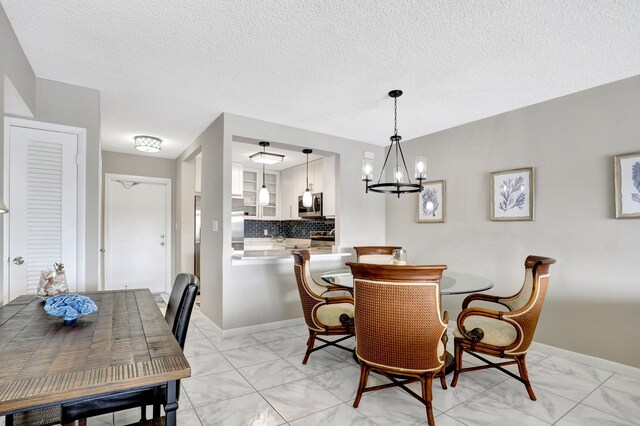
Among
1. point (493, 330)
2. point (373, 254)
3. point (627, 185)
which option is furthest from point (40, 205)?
point (627, 185)

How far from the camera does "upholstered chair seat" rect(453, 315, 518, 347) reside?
233cm

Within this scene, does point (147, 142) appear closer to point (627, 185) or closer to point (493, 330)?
point (493, 330)

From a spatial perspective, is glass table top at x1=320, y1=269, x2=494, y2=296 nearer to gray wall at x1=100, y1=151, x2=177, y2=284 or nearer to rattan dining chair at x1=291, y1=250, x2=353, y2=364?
rattan dining chair at x1=291, y1=250, x2=353, y2=364

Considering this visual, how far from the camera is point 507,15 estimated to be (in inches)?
76.4

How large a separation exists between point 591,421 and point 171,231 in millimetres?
5670

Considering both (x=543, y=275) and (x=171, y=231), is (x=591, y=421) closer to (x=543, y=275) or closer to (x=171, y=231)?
(x=543, y=275)

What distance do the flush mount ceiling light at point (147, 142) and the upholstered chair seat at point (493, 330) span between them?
4.25 m

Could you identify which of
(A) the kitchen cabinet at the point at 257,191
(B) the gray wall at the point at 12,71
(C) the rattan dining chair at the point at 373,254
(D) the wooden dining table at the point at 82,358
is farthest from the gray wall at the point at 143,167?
(D) the wooden dining table at the point at 82,358

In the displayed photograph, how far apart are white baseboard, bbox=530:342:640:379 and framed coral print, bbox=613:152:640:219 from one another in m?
1.19

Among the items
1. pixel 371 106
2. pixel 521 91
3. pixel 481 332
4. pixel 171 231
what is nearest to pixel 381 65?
pixel 371 106

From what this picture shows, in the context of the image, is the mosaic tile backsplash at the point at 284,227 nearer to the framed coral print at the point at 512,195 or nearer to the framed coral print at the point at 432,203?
the framed coral print at the point at 432,203

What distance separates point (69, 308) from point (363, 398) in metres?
1.83

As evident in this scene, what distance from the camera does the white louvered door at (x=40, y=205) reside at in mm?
2693

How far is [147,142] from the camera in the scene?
14.8 feet
